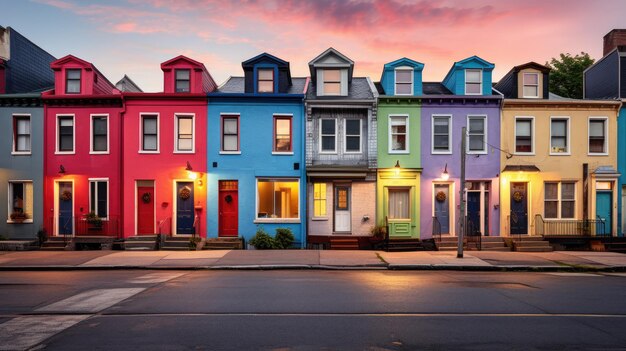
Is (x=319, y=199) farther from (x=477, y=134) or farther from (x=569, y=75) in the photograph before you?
(x=569, y=75)

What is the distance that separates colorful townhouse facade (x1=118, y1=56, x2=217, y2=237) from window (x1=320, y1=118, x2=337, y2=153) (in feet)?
19.6

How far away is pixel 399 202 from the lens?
845 inches

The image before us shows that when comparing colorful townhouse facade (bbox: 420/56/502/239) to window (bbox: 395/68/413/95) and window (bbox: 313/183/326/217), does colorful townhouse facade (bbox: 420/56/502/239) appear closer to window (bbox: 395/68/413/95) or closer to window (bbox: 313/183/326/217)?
window (bbox: 395/68/413/95)

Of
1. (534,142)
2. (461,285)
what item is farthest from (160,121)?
(534,142)

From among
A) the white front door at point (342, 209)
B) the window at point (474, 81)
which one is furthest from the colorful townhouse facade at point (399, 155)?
the window at point (474, 81)

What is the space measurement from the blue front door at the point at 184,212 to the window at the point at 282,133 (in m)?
5.00

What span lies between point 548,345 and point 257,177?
15.9m

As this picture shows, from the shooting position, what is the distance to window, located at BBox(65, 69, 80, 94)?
21453mm

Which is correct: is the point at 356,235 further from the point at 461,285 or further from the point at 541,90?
the point at 541,90

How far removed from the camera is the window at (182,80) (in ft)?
70.7

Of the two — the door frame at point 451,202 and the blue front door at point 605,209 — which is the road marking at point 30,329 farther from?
the blue front door at point 605,209

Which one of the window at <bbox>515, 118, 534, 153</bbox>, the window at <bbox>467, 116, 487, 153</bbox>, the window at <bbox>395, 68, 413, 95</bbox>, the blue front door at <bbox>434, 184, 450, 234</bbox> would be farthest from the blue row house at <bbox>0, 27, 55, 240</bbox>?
the window at <bbox>515, 118, 534, 153</bbox>

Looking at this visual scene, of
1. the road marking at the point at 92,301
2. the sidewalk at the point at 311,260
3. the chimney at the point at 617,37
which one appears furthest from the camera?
the chimney at the point at 617,37

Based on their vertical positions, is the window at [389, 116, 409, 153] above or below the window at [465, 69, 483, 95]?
below
